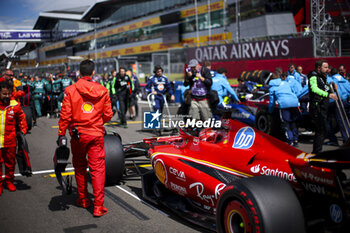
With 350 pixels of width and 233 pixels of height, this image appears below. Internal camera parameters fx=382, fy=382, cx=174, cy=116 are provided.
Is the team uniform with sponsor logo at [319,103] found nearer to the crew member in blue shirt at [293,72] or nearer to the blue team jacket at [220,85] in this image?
the blue team jacket at [220,85]

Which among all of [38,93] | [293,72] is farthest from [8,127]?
[38,93]

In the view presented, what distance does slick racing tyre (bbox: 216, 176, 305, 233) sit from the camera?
294 cm

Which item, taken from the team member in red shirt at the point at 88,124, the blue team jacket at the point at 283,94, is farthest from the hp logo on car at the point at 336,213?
the blue team jacket at the point at 283,94

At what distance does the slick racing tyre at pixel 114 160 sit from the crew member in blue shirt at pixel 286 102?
4.53 metres

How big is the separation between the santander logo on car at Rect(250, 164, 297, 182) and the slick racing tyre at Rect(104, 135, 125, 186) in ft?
7.86

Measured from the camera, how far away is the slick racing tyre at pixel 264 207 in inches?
116

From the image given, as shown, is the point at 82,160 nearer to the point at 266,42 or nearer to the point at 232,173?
the point at 232,173

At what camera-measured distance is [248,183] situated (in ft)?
10.4

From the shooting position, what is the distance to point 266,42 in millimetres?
20078

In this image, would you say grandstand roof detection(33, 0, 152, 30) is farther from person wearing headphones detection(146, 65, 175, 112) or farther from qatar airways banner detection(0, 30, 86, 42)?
person wearing headphones detection(146, 65, 175, 112)

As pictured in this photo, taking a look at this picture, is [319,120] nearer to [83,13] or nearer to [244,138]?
[244,138]

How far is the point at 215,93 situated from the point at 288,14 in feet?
97.7

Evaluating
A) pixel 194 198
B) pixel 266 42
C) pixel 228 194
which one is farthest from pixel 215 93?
pixel 266 42

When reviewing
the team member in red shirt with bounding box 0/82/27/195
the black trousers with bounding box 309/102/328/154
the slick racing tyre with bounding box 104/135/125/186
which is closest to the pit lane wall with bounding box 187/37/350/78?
the black trousers with bounding box 309/102/328/154
